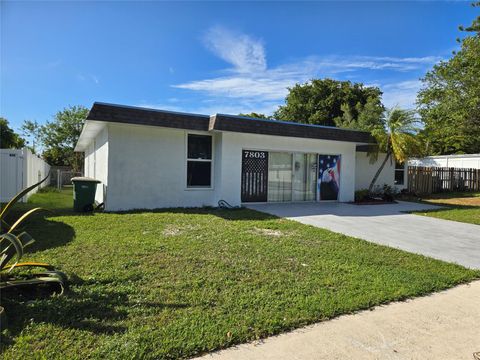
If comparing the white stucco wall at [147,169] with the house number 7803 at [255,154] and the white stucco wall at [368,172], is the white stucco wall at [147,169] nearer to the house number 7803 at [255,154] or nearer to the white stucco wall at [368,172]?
the house number 7803 at [255,154]

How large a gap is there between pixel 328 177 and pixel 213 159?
17.4 feet

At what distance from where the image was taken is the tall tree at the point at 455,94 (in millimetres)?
17812

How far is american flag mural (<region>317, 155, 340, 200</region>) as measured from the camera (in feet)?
42.3

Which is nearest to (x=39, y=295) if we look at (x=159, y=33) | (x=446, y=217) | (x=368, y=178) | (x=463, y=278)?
(x=463, y=278)

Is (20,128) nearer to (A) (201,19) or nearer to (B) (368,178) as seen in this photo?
(A) (201,19)

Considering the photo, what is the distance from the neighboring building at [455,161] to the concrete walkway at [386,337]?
2231cm

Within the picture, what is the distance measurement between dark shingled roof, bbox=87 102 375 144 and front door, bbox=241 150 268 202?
116cm

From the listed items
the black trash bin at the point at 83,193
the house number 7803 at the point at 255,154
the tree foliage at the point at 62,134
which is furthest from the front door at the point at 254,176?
the tree foliage at the point at 62,134

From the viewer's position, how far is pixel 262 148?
1145 cm

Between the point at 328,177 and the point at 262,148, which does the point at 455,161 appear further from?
the point at 262,148

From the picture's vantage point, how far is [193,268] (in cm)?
446

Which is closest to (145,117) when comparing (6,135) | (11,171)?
(11,171)

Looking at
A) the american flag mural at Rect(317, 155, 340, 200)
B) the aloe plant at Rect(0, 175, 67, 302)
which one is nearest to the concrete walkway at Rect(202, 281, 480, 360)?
the aloe plant at Rect(0, 175, 67, 302)

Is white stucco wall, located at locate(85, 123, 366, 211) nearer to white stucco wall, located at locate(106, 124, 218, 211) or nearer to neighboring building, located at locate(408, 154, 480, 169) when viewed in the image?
white stucco wall, located at locate(106, 124, 218, 211)
